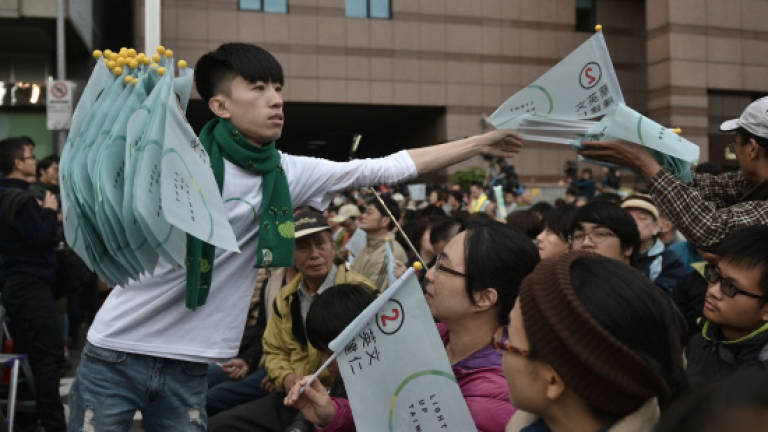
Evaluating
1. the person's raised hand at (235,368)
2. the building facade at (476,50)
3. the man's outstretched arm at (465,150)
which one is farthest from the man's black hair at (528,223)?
the building facade at (476,50)

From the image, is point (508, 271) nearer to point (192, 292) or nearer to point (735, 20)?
point (192, 292)

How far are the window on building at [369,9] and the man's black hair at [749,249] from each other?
20.8 metres

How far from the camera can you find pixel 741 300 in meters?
2.39

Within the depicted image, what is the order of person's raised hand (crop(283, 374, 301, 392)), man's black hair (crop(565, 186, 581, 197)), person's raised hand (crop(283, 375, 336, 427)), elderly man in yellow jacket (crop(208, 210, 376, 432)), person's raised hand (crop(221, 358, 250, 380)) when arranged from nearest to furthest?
person's raised hand (crop(283, 375, 336, 427)), person's raised hand (crop(283, 374, 301, 392)), elderly man in yellow jacket (crop(208, 210, 376, 432)), person's raised hand (crop(221, 358, 250, 380)), man's black hair (crop(565, 186, 581, 197))

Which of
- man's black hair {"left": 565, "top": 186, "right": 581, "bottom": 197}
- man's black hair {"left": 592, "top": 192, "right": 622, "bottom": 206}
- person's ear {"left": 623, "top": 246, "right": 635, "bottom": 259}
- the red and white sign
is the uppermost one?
the red and white sign

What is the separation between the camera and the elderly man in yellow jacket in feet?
11.5

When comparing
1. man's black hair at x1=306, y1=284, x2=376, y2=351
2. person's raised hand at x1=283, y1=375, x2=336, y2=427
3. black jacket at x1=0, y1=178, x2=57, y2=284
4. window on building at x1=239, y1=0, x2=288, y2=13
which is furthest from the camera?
window on building at x1=239, y1=0, x2=288, y2=13

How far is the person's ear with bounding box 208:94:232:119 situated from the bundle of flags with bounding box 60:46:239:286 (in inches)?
7.9

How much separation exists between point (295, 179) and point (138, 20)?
1986 centimetres

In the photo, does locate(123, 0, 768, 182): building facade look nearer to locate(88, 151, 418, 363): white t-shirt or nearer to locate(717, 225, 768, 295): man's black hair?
locate(717, 225, 768, 295): man's black hair

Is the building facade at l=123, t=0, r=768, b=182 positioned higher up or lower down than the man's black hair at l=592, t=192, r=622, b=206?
higher up

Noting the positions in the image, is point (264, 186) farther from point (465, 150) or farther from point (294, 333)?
point (294, 333)

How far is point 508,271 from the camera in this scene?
7.86 feet

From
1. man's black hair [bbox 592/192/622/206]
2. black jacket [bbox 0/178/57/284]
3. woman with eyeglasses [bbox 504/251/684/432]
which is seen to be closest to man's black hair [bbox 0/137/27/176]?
black jacket [bbox 0/178/57/284]
